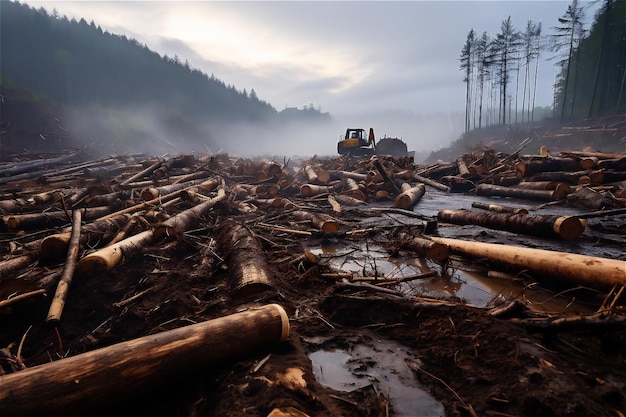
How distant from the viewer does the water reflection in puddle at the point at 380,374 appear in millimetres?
2494

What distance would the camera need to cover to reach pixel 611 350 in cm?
261

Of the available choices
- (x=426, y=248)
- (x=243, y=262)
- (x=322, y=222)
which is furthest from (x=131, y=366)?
(x=322, y=222)

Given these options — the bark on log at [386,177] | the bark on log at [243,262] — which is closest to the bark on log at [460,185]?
the bark on log at [386,177]

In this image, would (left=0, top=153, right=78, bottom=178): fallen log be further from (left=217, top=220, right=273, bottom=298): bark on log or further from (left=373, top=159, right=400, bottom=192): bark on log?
(left=373, top=159, right=400, bottom=192): bark on log

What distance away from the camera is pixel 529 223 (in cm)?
622

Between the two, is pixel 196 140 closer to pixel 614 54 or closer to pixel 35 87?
pixel 35 87

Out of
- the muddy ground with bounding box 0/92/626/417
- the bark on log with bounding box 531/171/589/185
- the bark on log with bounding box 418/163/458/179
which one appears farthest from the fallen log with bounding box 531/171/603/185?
the muddy ground with bounding box 0/92/626/417

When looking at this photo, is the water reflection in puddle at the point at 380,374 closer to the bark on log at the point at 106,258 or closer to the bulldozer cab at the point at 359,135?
the bark on log at the point at 106,258

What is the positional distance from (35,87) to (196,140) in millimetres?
21754

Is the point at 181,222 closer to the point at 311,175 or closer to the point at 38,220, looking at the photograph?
the point at 38,220

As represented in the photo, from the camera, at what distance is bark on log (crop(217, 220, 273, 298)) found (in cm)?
393

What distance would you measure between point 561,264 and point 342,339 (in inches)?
113

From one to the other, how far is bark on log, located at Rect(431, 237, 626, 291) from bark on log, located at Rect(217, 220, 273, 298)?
3404mm

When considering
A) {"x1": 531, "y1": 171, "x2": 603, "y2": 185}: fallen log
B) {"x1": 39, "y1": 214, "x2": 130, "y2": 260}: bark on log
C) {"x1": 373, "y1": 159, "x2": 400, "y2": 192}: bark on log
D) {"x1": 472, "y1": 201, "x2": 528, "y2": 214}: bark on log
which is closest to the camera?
{"x1": 39, "y1": 214, "x2": 130, "y2": 260}: bark on log
